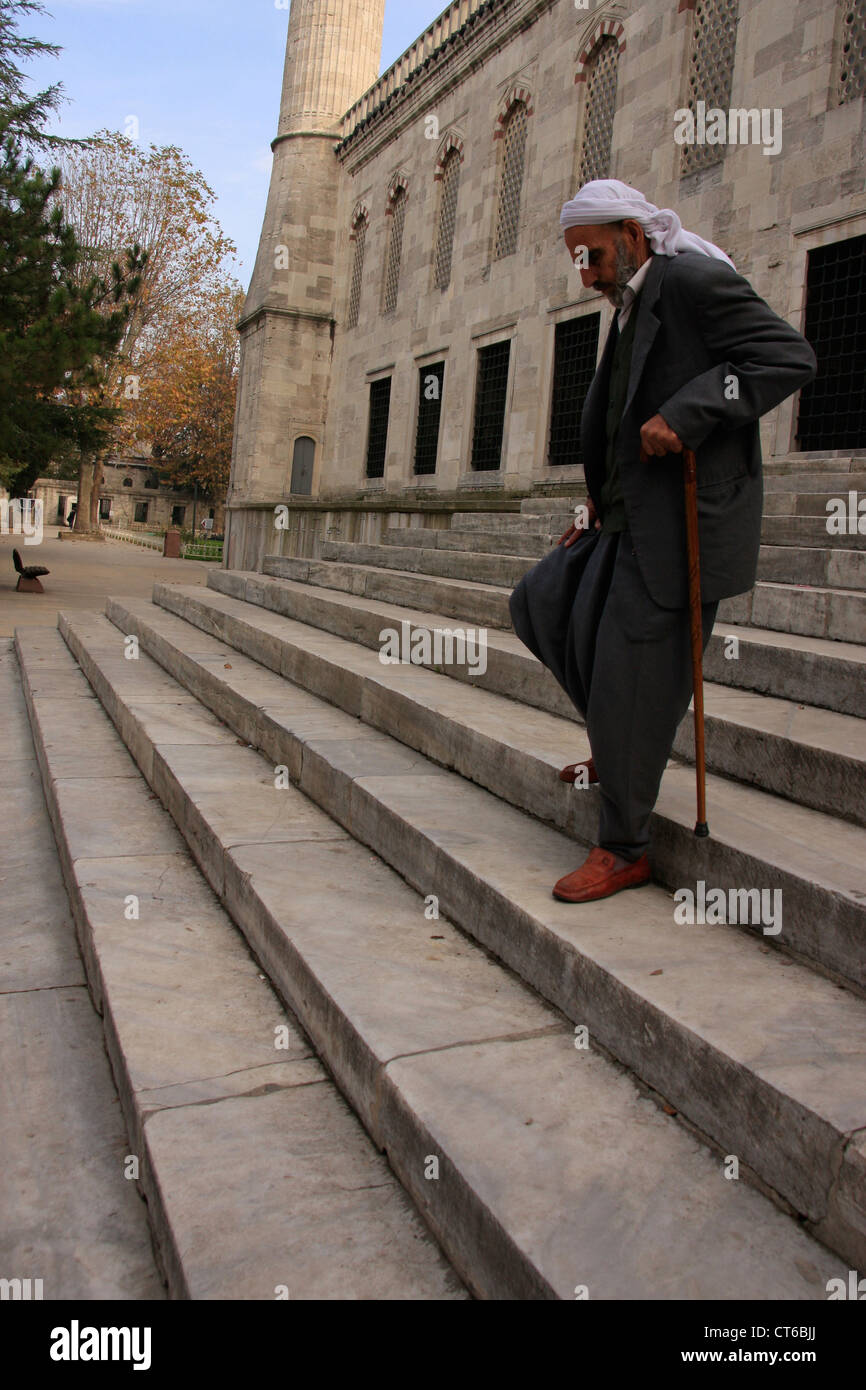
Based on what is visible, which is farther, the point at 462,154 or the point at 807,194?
the point at 462,154

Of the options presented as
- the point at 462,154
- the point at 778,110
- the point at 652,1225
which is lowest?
the point at 652,1225

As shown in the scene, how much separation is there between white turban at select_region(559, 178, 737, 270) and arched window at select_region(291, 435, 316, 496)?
75.4 ft

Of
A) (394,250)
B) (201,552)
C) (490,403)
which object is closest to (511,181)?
(490,403)

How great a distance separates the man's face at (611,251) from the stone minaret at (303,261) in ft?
74.3

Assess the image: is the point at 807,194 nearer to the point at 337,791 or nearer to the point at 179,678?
the point at 179,678

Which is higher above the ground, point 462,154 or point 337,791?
point 462,154

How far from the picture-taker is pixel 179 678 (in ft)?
24.9

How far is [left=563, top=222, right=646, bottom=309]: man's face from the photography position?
110 inches

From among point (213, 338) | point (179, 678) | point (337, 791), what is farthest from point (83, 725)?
point (213, 338)

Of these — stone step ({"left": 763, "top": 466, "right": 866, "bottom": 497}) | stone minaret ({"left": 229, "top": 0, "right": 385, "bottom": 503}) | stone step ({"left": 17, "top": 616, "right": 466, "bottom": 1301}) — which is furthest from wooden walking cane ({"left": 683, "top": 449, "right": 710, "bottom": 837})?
stone minaret ({"left": 229, "top": 0, "right": 385, "bottom": 503})

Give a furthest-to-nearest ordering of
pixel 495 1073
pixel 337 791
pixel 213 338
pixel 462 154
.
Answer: pixel 213 338 → pixel 462 154 → pixel 337 791 → pixel 495 1073

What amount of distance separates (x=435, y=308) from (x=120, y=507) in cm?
6982

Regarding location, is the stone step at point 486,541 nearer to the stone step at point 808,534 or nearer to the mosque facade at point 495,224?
the stone step at point 808,534

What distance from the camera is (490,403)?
17156mm
